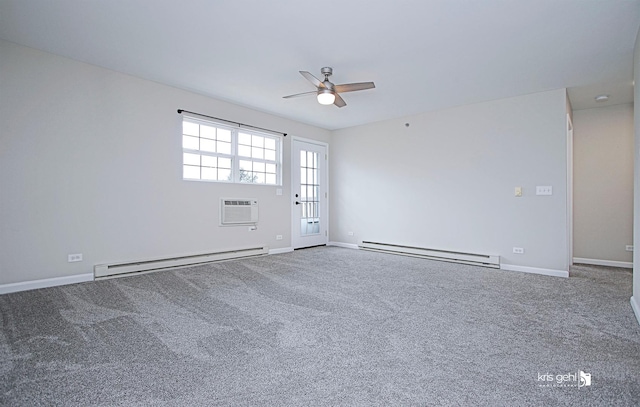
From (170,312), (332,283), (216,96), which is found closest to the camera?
(170,312)

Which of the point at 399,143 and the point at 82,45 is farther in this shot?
the point at 399,143

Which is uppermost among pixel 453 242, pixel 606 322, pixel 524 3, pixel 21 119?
pixel 524 3

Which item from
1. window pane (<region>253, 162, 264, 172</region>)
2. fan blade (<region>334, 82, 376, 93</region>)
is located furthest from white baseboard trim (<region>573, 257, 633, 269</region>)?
window pane (<region>253, 162, 264, 172</region>)

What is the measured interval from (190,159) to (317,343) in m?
3.68

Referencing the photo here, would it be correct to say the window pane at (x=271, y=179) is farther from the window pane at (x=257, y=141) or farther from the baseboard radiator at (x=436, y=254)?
the baseboard radiator at (x=436, y=254)

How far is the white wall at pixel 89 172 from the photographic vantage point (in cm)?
328

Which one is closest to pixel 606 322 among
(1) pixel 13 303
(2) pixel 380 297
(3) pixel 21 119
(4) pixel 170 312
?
(2) pixel 380 297

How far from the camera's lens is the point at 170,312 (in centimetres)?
274

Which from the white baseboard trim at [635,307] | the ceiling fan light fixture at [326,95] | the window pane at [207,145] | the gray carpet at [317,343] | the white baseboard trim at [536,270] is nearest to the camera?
the gray carpet at [317,343]

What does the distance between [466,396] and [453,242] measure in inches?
158

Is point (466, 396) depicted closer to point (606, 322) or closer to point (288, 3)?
point (606, 322)

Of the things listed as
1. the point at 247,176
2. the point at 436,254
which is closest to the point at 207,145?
the point at 247,176

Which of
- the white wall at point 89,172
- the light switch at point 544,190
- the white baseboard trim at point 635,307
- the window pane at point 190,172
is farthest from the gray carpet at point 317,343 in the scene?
the window pane at point 190,172

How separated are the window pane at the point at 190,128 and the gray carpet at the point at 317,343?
2.27m
